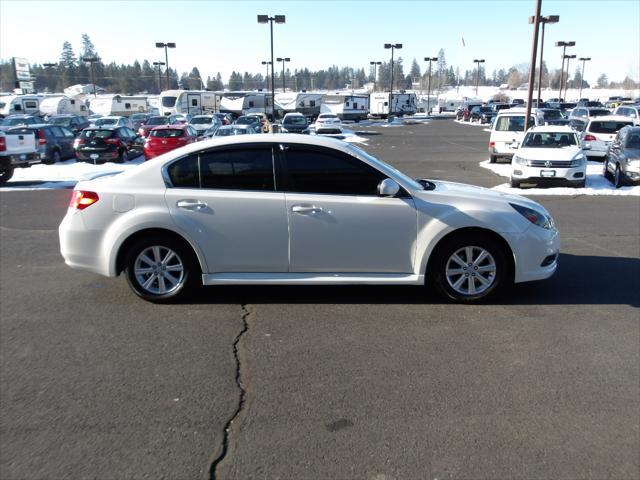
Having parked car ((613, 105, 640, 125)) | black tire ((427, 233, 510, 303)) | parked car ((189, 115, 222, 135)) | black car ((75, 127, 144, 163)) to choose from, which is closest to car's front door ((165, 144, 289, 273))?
black tire ((427, 233, 510, 303))


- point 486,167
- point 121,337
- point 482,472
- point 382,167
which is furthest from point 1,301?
point 486,167

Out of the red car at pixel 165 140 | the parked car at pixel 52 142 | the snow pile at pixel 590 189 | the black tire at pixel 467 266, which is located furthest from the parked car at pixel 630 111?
the black tire at pixel 467 266

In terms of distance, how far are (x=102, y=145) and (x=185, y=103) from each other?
34.0 m

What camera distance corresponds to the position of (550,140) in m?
15.7

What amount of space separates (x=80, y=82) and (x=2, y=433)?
15769 centimetres

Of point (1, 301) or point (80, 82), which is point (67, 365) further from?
point (80, 82)

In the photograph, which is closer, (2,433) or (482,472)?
(482,472)

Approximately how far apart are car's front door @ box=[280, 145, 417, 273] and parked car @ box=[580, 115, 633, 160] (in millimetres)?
17592

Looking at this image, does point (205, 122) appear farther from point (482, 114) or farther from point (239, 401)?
point (482, 114)

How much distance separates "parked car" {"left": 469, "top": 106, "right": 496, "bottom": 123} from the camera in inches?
2420

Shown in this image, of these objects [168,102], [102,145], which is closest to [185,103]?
[168,102]

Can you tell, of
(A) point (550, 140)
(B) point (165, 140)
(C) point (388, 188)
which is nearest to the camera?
(C) point (388, 188)

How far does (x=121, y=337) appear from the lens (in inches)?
193

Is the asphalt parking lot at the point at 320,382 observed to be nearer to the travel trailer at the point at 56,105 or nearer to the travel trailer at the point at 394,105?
the travel trailer at the point at 56,105
